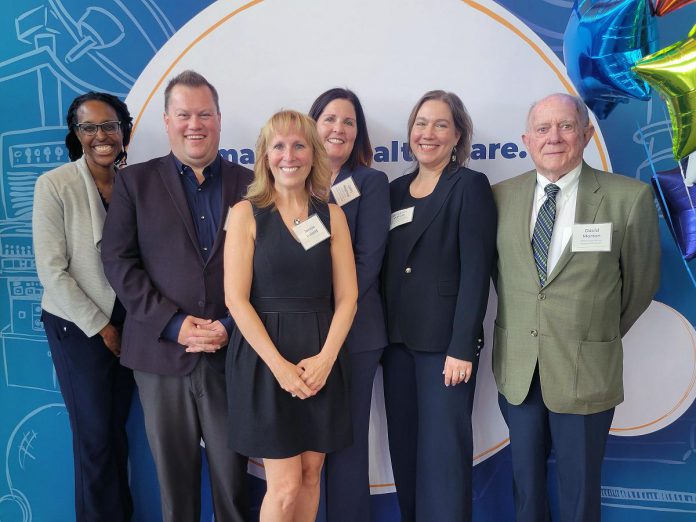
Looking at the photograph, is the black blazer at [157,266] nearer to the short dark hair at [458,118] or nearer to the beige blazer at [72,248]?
the beige blazer at [72,248]

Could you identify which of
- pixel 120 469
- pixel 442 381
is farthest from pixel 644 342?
pixel 120 469

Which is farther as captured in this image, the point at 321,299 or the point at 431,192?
the point at 431,192

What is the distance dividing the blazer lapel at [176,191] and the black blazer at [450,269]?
2.62ft

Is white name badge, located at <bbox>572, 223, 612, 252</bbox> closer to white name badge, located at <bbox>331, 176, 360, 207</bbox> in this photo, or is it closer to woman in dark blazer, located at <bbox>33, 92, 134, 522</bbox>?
white name badge, located at <bbox>331, 176, 360, 207</bbox>

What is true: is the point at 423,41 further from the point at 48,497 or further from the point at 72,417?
the point at 48,497

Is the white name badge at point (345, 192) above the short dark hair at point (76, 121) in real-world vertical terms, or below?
below

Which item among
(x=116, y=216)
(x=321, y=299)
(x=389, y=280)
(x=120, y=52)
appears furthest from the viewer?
(x=120, y=52)

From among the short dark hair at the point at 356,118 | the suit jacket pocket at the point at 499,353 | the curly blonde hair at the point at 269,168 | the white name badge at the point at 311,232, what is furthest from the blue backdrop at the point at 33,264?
the white name badge at the point at 311,232

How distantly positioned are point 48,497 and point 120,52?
2334 mm

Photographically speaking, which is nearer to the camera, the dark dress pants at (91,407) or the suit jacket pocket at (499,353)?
the suit jacket pocket at (499,353)

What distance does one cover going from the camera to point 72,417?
96.3 inches

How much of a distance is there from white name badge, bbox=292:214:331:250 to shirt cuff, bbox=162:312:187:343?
56 centimetres

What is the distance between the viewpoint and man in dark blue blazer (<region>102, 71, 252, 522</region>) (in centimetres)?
206

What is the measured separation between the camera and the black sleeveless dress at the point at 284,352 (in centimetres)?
183
